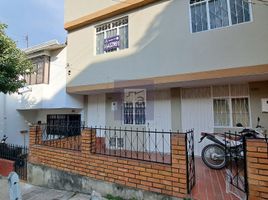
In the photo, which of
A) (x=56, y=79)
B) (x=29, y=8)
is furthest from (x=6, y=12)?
(x=56, y=79)

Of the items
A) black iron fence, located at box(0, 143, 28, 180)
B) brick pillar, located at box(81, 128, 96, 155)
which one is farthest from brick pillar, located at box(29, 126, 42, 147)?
brick pillar, located at box(81, 128, 96, 155)

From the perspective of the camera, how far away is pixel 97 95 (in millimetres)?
10844

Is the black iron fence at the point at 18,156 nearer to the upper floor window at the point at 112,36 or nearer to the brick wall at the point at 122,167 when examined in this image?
the brick wall at the point at 122,167

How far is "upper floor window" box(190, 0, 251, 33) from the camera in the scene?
627 cm

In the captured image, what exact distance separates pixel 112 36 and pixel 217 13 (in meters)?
4.49

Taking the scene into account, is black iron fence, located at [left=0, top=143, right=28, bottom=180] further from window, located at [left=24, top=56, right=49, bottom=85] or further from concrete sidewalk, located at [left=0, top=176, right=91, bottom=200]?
window, located at [left=24, top=56, right=49, bottom=85]

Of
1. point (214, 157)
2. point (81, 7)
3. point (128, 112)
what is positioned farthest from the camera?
point (81, 7)

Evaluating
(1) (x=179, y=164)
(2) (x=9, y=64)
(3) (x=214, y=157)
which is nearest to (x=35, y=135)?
(2) (x=9, y=64)

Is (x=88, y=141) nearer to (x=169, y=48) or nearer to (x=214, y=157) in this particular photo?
(x=214, y=157)

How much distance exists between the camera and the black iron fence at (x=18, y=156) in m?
7.40

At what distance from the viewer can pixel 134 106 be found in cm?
966

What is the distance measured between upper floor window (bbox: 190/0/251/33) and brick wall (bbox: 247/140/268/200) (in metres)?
4.37

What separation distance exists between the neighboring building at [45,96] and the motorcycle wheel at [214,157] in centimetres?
708

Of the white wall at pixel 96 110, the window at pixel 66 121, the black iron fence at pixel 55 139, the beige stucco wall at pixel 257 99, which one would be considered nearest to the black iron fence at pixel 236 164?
the beige stucco wall at pixel 257 99
